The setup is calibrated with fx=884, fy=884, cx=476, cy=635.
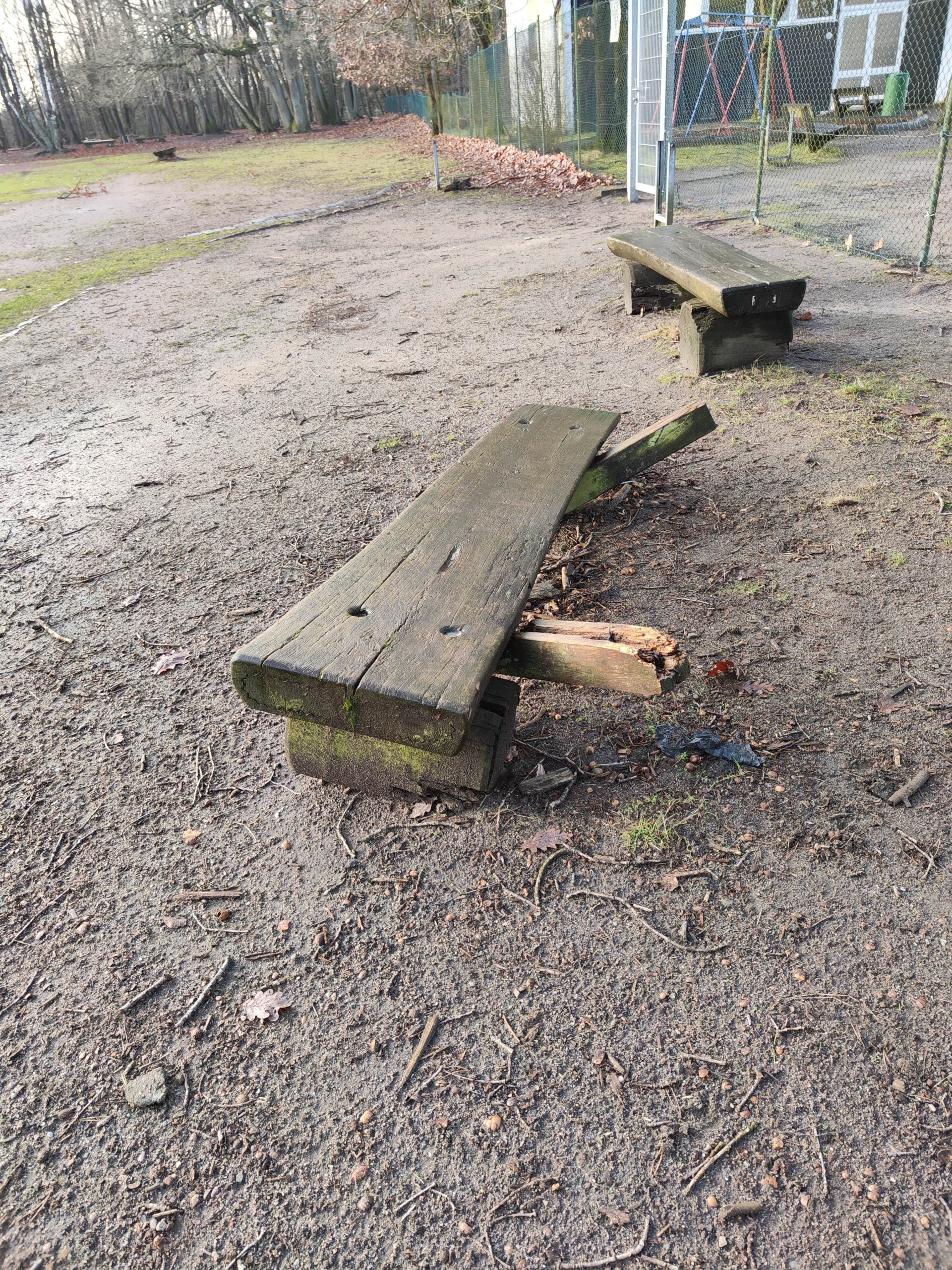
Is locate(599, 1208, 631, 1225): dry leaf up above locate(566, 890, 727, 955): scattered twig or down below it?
above

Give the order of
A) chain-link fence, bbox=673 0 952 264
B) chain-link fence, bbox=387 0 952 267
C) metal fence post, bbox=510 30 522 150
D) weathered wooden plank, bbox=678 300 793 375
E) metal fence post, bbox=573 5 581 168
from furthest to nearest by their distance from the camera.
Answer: metal fence post, bbox=510 30 522 150
metal fence post, bbox=573 5 581 168
chain-link fence, bbox=387 0 952 267
chain-link fence, bbox=673 0 952 264
weathered wooden plank, bbox=678 300 793 375

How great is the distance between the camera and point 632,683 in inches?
87.2

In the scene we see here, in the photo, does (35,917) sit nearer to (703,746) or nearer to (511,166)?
(703,746)

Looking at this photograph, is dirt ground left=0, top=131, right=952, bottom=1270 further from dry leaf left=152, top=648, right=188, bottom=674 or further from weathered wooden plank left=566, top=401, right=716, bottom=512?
weathered wooden plank left=566, top=401, right=716, bottom=512

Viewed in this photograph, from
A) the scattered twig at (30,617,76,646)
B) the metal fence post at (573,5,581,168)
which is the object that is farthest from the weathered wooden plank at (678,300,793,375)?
the metal fence post at (573,5,581,168)

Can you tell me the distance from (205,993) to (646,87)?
11.4 m

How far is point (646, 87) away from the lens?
34.0ft

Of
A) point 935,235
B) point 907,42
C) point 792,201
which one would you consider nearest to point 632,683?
point 935,235

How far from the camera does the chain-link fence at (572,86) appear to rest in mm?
15492

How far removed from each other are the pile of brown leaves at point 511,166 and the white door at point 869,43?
294 inches

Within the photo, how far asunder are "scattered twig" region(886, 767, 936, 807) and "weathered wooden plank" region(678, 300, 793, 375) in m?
3.55

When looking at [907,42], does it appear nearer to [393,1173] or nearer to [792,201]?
[792,201]

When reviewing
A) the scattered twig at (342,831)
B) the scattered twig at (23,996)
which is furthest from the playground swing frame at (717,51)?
the scattered twig at (23,996)

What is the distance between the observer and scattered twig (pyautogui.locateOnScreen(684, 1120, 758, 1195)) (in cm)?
155
